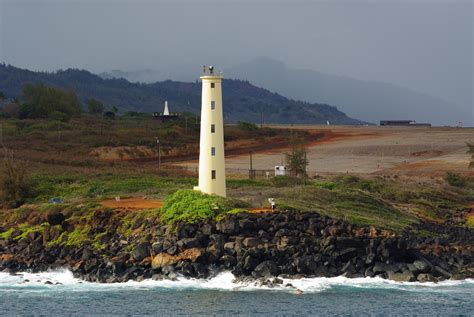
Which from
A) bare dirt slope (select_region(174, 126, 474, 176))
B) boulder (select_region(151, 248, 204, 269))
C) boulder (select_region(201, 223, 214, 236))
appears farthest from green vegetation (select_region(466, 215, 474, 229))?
bare dirt slope (select_region(174, 126, 474, 176))

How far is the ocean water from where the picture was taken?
41531 mm

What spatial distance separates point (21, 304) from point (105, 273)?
5562mm

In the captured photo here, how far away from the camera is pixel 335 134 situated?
14475cm

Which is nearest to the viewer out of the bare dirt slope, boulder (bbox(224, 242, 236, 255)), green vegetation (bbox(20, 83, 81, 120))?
boulder (bbox(224, 242, 236, 255))

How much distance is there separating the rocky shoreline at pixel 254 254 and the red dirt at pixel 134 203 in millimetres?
3820

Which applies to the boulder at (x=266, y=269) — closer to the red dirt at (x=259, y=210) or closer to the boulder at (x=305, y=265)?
the boulder at (x=305, y=265)

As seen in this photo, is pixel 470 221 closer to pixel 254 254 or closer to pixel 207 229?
pixel 207 229

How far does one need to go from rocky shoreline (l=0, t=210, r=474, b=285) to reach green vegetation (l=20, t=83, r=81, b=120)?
3310 inches

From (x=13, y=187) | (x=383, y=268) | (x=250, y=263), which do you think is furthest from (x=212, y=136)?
(x=13, y=187)

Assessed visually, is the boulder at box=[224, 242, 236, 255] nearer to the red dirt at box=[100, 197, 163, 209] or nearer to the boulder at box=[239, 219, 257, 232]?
the boulder at box=[239, 219, 257, 232]

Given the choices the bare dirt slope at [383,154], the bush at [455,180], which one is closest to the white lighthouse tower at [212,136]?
the bare dirt slope at [383,154]

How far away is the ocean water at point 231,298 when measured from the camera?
4153 cm

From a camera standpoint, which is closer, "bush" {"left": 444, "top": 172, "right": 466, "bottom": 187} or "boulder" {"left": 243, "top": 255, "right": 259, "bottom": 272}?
"boulder" {"left": 243, "top": 255, "right": 259, "bottom": 272}

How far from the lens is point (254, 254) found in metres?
47.0
